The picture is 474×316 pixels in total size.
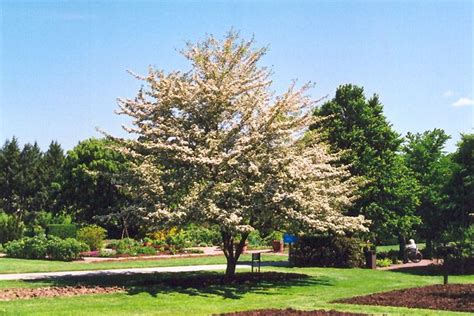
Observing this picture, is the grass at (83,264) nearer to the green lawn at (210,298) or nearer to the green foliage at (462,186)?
the green lawn at (210,298)

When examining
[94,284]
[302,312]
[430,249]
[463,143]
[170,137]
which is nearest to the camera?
[302,312]

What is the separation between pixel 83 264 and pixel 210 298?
43.9ft

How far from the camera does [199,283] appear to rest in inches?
895

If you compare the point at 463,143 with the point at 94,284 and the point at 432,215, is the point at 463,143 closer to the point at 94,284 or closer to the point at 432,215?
the point at 432,215

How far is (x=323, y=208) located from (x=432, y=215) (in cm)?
1931

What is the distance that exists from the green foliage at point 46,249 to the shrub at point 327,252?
11.4 m

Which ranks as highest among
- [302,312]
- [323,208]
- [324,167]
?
[324,167]

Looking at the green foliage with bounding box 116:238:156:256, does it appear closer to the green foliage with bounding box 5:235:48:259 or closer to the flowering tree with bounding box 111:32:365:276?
the green foliage with bounding box 5:235:48:259

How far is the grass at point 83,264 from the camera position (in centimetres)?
2748

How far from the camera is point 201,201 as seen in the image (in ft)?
71.1

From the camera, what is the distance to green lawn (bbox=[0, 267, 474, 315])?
53.8 ft

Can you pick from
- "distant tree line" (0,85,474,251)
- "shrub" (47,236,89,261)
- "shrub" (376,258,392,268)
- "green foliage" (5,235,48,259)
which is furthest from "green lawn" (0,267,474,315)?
"green foliage" (5,235,48,259)

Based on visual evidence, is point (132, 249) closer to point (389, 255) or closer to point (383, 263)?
point (383, 263)

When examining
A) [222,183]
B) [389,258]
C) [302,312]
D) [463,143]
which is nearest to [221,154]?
[222,183]
